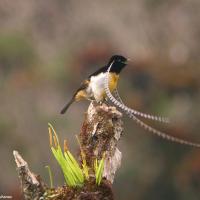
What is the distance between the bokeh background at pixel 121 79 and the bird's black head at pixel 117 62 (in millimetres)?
16901

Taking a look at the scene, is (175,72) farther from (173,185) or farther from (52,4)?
(52,4)

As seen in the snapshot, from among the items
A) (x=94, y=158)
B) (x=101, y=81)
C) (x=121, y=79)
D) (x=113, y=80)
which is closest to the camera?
(x=94, y=158)

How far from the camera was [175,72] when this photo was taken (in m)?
31.6

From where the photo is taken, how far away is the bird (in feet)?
21.9

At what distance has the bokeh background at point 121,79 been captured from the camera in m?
27.3

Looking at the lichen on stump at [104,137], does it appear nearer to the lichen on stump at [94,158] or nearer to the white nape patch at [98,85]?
the lichen on stump at [94,158]

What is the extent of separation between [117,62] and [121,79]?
72.8 ft

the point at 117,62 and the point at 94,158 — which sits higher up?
the point at 117,62

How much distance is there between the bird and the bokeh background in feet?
52.2

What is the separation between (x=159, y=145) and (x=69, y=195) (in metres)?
23.7

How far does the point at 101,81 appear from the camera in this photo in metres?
7.29

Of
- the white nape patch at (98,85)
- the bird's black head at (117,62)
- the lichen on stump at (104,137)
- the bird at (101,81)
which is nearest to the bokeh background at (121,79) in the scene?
the bird at (101,81)

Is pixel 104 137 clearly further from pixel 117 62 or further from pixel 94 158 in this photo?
pixel 117 62

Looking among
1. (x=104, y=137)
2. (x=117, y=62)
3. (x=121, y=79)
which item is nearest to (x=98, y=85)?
(x=117, y=62)
